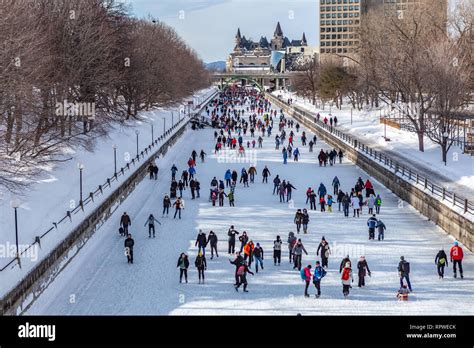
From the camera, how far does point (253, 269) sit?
20547 millimetres

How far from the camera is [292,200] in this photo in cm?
3120

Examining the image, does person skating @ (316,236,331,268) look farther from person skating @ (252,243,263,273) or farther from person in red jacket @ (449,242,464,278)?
person in red jacket @ (449,242,464,278)

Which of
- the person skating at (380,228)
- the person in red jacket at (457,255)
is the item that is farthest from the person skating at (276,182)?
the person in red jacket at (457,255)

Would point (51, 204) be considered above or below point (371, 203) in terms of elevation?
above

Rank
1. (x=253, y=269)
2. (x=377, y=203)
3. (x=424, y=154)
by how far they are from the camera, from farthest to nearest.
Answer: (x=424, y=154), (x=377, y=203), (x=253, y=269)

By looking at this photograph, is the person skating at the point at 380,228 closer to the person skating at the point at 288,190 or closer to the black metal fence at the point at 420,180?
the black metal fence at the point at 420,180

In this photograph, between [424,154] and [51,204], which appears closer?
[51,204]

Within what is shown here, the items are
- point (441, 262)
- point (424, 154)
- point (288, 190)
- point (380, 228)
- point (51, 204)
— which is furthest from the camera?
point (424, 154)

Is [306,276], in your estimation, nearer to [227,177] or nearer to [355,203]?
[355,203]

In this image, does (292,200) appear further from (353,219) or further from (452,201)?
(452,201)

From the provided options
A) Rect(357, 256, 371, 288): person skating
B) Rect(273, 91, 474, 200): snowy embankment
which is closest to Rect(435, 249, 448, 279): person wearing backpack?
Rect(357, 256, 371, 288): person skating

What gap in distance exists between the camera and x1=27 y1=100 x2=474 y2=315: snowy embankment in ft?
56.6

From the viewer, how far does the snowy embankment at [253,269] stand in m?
17.2

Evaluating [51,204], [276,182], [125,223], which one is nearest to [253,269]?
[125,223]
